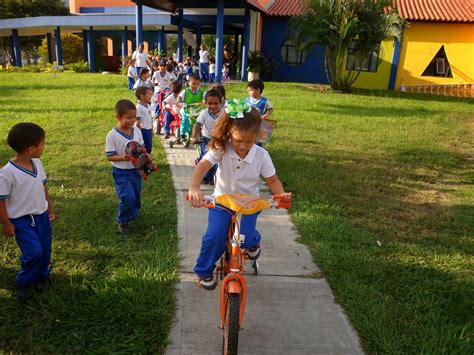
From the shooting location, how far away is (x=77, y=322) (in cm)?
303

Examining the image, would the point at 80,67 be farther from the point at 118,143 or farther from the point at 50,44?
the point at 118,143

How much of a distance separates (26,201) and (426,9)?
25.0 m

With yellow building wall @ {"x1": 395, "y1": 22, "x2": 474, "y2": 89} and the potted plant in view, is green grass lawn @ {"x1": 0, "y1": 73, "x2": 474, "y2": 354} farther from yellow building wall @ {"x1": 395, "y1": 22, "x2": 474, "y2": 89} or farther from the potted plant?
yellow building wall @ {"x1": 395, "y1": 22, "x2": 474, "y2": 89}

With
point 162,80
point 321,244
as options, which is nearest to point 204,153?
point 321,244

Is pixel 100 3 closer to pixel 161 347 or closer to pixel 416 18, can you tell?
pixel 416 18

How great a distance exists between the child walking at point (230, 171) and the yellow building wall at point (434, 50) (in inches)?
908

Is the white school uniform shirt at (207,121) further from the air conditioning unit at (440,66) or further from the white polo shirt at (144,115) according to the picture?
the air conditioning unit at (440,66)

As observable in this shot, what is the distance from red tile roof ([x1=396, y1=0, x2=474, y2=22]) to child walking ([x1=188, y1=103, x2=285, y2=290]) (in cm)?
2254

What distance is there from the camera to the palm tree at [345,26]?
16.8 meters

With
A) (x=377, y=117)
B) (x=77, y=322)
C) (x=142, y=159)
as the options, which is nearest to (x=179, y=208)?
(x=142, y=159)

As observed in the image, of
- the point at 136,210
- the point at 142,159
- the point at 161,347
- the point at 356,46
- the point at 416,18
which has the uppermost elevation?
the point at 416,18

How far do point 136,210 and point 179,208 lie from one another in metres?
0.77

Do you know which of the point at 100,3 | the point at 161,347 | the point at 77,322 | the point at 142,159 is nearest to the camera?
the point at 161,347

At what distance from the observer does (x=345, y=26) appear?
54.4 ft
